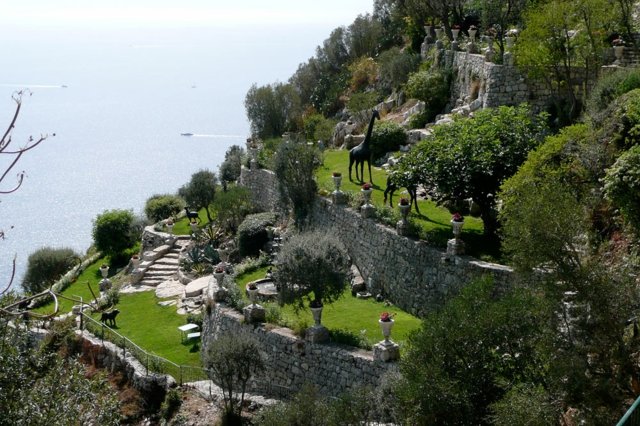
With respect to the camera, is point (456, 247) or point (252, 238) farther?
point (252, 238)

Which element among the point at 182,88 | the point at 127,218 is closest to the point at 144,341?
the point at 127,218

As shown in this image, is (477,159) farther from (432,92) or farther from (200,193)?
(200,193)

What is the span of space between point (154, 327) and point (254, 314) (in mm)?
6067

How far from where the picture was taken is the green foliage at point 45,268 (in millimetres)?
45000

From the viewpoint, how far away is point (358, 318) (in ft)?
79.7

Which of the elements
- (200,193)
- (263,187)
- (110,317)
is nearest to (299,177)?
(263,187)

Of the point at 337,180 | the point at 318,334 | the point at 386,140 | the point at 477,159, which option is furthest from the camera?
the point at 386,140

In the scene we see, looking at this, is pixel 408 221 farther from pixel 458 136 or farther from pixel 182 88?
pixel 182 88

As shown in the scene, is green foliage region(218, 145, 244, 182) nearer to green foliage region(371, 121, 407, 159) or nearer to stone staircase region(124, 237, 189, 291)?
stone staircase region(124, 237, 189, 291)

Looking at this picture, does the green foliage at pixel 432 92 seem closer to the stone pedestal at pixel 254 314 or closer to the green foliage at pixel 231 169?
the green foliage at pixel 231 169

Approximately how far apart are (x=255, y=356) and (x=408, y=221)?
615 cm

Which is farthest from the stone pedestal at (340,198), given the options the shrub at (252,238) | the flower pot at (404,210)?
the flower pot at (404,210)

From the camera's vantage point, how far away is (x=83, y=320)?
94.4ft

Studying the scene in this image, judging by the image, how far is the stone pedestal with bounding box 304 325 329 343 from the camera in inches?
868
